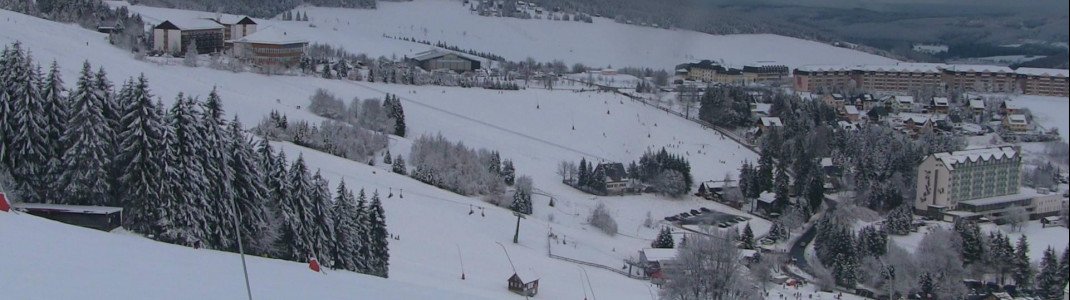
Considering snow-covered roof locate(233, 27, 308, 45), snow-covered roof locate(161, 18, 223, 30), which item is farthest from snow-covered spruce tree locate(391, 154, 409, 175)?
snow-covered roof locate(161, 18, 223, 30)

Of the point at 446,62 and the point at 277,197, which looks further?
the point at 446,62

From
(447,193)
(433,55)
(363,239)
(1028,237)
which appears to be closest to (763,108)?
(433,55)

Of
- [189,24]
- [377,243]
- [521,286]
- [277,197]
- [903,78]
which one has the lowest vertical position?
[521,286]

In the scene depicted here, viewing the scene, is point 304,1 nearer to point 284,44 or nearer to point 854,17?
point 284,44

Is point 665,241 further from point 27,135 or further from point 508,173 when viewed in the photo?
point 27,135

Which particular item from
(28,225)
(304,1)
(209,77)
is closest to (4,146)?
(28,225)

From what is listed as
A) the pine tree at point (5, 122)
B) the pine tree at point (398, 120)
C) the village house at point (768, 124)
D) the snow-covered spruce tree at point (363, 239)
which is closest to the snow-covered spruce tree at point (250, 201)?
the snow-covered spruce tree at point (363, 239)
